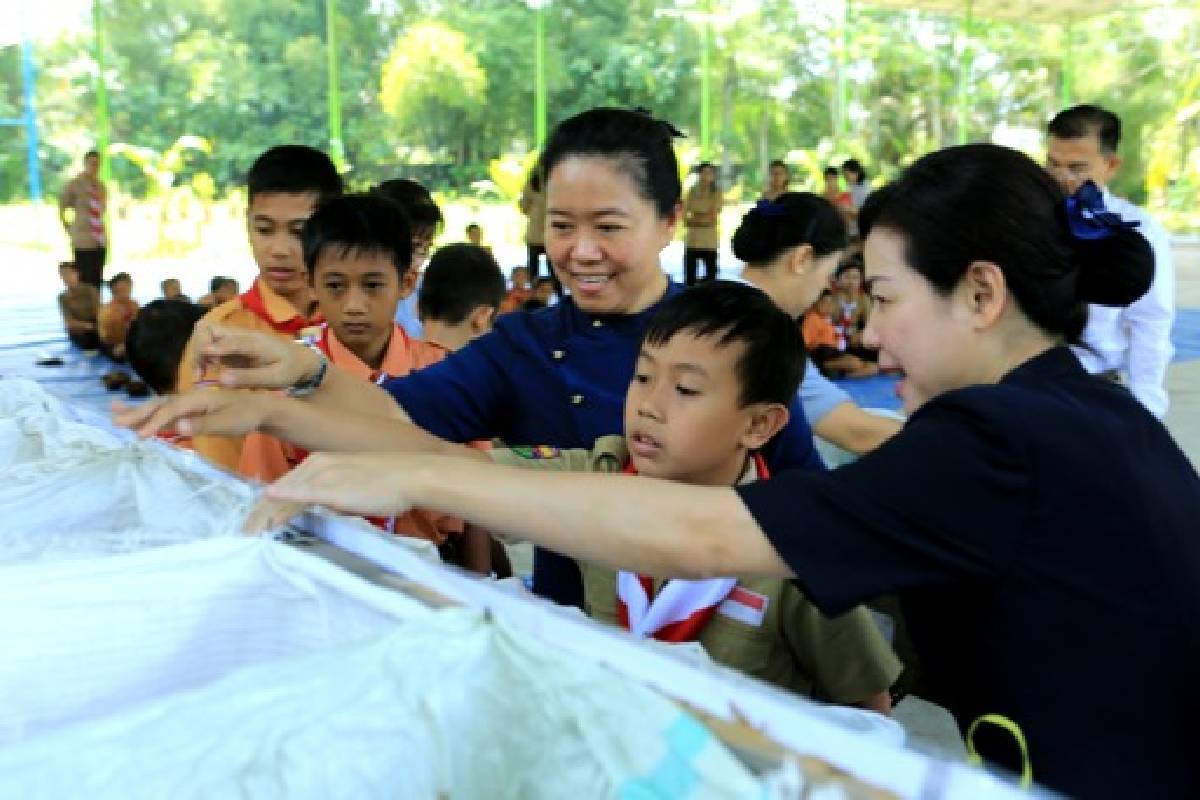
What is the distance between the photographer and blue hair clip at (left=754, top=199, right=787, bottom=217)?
272 cm

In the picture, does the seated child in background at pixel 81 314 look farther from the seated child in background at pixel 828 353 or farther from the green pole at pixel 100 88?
the seated child in background at pixel 828 353

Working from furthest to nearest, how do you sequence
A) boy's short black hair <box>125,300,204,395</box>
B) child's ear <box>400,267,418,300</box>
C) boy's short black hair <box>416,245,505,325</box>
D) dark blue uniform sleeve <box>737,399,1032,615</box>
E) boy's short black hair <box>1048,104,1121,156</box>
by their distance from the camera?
boy's short black hair <box>1048,104,1121,156</box> → boy's short black hair <box>416,245,505,325</box> → boy's short black hair <box>125,300,204,395</box> → child's ear <box>400,267,418,300</box> → dark blue uniform sleeve <box>737,399,1032,615</box>

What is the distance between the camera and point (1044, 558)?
36.0 inches

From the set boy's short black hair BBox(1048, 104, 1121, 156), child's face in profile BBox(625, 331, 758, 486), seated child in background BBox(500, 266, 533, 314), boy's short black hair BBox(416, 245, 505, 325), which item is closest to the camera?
child's face in profile BBox(625, 331, 758, 486)

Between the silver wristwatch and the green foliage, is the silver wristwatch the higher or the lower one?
the lower one

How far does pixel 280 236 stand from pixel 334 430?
108 cm

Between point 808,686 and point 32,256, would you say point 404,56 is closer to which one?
point 32,256

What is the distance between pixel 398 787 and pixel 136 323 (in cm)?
238

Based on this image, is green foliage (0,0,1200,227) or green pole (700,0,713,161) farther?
green pole (700,0,713,161)

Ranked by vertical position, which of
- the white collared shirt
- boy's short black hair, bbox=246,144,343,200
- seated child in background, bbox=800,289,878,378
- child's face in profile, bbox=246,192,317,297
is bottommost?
seated child in background, bbox=800,289,878,378

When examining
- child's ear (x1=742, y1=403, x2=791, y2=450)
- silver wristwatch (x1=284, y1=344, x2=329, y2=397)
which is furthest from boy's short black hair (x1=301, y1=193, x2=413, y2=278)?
child's ear (x1=742, y1=403, x2=791, y2=450)

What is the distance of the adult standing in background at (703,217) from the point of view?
1059cm

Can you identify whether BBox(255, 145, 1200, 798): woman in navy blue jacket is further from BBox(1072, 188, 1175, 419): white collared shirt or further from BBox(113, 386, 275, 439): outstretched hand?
BBox(1072, 188, 1175, 419): white collared shirt

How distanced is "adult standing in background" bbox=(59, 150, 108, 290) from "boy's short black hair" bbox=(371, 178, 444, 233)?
6074 mm
